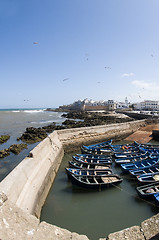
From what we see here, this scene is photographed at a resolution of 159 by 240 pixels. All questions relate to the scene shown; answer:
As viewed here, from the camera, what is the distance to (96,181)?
9336 mm

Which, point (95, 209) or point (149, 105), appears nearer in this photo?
point (95, 209)

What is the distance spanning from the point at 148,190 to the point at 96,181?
306 cm

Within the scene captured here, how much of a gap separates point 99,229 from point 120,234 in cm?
361

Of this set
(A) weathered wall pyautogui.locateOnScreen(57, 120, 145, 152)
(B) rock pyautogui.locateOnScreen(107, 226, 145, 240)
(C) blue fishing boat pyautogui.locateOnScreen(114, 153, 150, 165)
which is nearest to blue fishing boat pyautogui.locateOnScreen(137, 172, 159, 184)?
(C) blue fishing boat pyautogui.locateOnScreen(114, 153, 150, 165)

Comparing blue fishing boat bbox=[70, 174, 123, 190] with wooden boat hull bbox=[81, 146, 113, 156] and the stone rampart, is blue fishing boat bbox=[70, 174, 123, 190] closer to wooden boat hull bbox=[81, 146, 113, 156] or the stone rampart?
the stone rampart

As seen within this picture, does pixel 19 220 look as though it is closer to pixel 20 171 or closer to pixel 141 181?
pixel 20 171

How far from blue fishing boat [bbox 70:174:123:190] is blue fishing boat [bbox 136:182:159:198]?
4.84 feet

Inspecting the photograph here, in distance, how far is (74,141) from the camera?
18.4m

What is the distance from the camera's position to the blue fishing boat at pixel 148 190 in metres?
7.97

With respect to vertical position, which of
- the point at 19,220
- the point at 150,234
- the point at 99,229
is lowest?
the point at 99,229

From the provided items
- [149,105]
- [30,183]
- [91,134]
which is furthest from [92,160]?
[149,105]

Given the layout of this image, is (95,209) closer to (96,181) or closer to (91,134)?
(96,181)

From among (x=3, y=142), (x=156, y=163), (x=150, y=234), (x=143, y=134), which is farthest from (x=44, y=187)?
(x=143, y=134)

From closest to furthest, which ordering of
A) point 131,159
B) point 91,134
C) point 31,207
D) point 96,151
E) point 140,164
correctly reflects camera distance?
point 31,207, point 140,164, point 131,159, point 96,151, point 91,134
